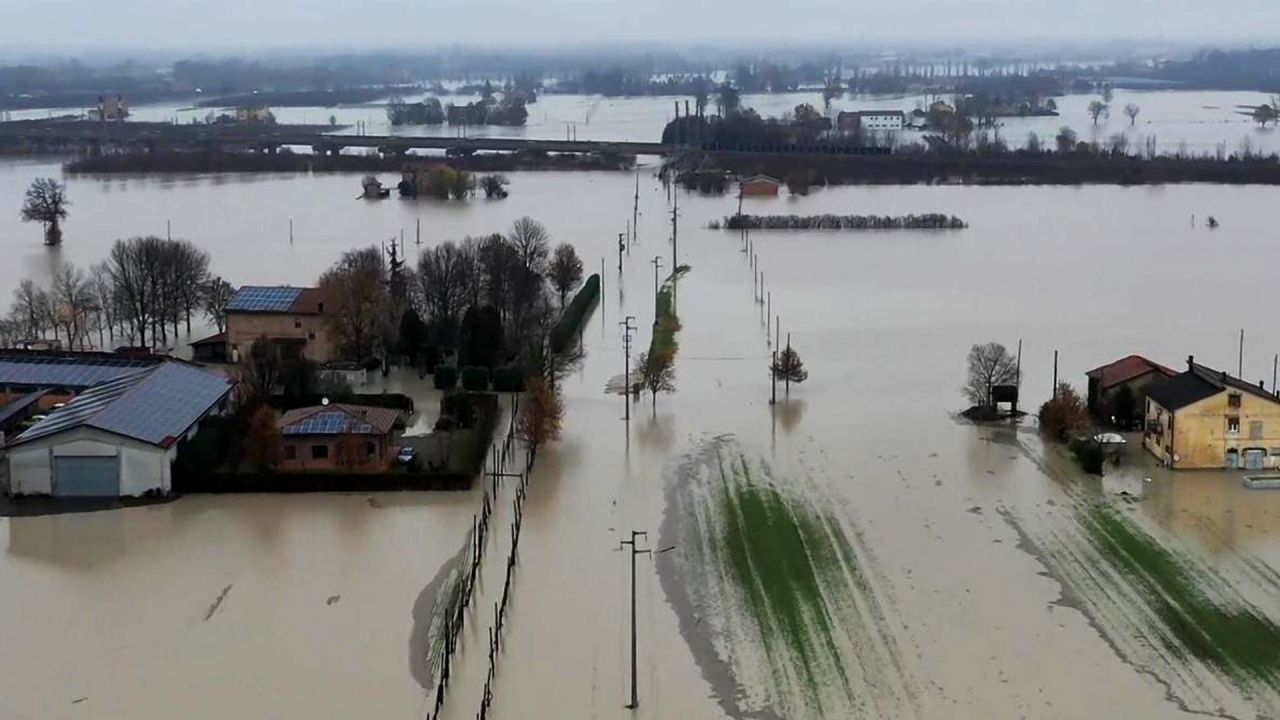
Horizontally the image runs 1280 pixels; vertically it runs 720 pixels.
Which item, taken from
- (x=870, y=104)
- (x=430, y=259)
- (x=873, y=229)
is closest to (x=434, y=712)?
(x=430, y=259)

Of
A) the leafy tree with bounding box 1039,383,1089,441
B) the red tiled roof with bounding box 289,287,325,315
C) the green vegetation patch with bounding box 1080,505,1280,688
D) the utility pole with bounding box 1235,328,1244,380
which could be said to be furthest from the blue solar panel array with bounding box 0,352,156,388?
the utility pole with bounding box 1235,328,1244,380

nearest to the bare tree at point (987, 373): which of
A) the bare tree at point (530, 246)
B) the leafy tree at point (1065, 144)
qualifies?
the bare tree at point (530, 246)

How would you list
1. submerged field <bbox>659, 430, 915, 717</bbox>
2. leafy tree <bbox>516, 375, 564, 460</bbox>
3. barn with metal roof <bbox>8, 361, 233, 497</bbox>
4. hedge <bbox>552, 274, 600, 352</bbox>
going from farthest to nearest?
1. hedge <bbox>552, 274, 600, 352</bbox>
2. leafy tree <bbox>516, 375, 564, 460</bbox>
3. barn with metal roof <bbox>8, 361, 233, 497</bbox>
4. submerged field <bbox>659, 430, 915, 717</bbox>

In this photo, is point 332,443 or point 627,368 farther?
point 627,368

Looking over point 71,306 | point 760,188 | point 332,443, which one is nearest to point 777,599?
point 332,443

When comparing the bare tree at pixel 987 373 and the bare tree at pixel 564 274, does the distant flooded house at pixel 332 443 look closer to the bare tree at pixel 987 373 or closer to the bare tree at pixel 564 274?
the bare tree at pixel 987 373

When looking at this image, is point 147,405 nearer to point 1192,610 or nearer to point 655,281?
point 1192,610

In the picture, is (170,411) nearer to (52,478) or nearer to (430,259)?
(52,478)

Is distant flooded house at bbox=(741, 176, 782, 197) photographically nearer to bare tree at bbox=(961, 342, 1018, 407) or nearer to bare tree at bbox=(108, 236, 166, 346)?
bare tree at bbox=(108, 236, 166, 346)
